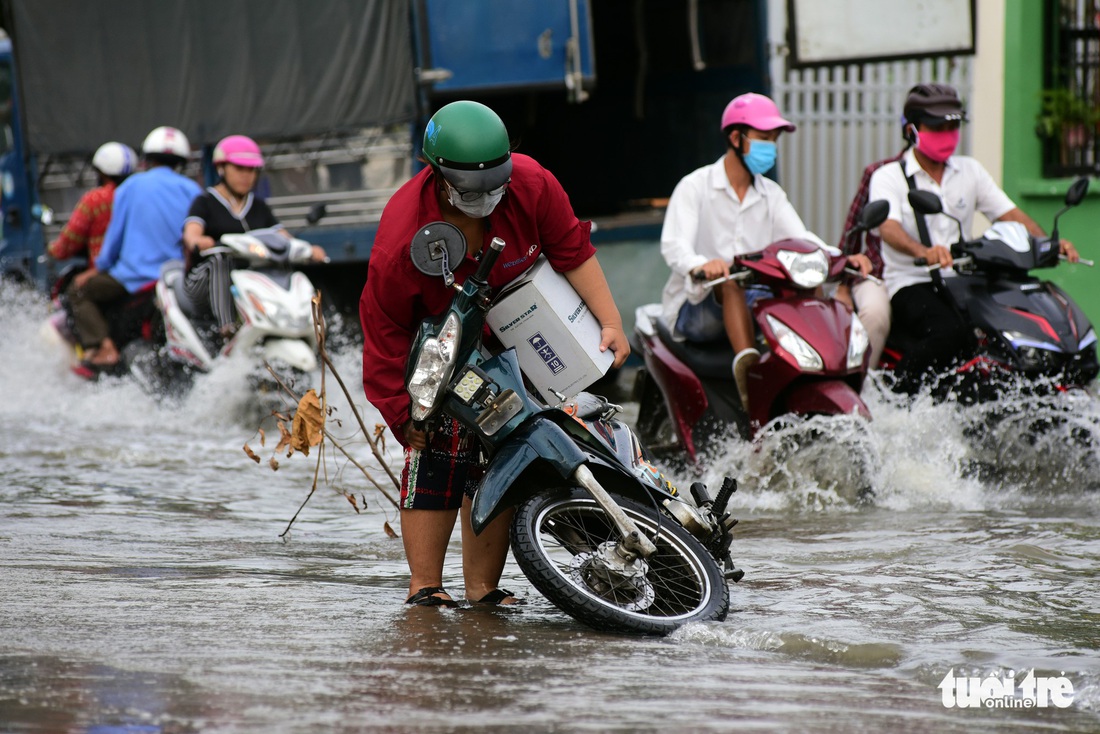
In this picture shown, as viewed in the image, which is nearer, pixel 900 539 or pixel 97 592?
pixel 97 592

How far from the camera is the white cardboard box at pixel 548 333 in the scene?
4484 millimetres

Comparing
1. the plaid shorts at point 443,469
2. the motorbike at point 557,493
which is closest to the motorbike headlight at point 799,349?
the motorbike at point 557,493

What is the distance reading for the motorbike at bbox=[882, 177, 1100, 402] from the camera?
6480 millimetres

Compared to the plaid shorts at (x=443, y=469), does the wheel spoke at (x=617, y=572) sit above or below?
below

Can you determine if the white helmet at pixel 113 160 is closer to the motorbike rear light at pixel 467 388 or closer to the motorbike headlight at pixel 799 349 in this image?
the motorbike headlight at pixel 799 349

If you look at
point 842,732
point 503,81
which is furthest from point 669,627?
point 503,81

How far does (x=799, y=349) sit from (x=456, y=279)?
2.29 m

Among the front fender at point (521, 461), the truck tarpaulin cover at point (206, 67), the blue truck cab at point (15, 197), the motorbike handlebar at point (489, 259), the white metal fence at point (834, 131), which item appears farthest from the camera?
the white metal fence at point (834, 131)

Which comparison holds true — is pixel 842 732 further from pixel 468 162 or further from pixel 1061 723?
pixel 468 162

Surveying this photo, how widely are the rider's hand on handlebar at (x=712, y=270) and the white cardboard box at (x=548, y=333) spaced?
1.91 meters

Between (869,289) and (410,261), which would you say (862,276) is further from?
(410,261)

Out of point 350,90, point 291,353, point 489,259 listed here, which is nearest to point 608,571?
point 489,259

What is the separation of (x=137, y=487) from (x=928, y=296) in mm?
3788

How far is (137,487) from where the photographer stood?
724 centimetres
